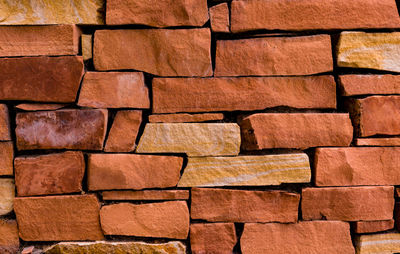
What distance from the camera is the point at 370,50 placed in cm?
86

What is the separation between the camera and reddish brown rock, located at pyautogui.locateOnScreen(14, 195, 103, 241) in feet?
2.82

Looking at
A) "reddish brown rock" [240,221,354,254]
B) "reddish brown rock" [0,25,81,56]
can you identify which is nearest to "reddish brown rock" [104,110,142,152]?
"reddish brown rock" [0,25,81,56]

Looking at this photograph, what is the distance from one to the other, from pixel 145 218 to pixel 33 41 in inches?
24.9

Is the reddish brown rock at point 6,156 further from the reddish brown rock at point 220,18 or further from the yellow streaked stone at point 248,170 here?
the reddish brown rock at point 220,18

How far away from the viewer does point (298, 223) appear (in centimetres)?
89

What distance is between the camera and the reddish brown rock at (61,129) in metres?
0.83

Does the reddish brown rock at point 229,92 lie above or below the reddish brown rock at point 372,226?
above

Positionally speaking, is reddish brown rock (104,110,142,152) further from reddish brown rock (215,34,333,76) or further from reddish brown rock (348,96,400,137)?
reddish brown rock (348,96,400,137)

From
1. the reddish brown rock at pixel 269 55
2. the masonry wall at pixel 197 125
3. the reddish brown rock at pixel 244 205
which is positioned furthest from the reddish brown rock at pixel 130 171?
the reddish brown rock at pixel 269 55

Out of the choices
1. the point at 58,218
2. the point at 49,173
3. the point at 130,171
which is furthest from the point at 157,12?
the point at 58,218

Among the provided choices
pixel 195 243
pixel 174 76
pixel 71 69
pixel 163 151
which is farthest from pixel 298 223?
pixel 71 69

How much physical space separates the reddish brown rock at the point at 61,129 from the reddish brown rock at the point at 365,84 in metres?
0.73

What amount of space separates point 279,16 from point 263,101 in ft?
0.85

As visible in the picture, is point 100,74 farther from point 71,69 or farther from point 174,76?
point 174,76
